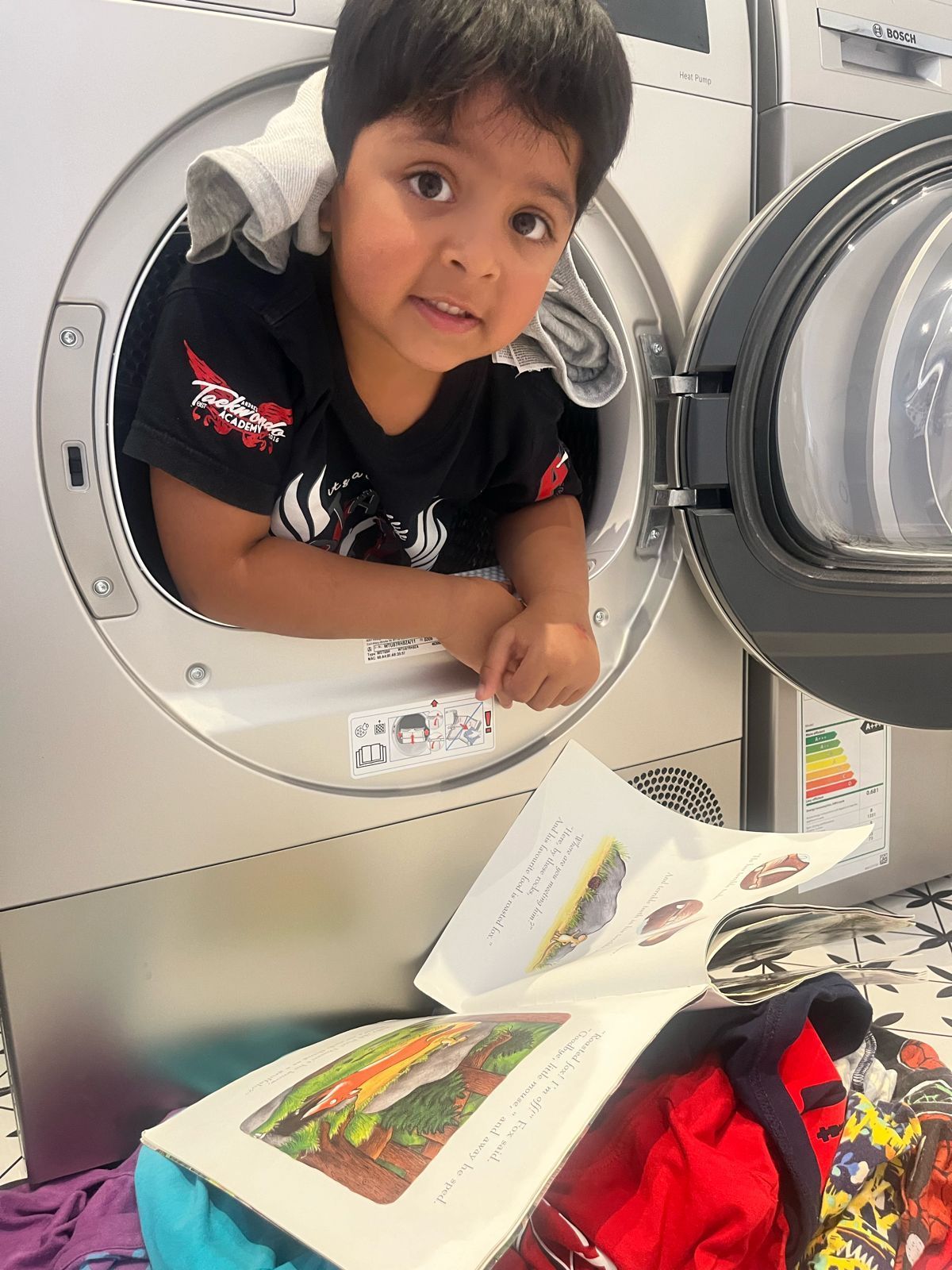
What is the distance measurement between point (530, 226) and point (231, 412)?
0.19 meters

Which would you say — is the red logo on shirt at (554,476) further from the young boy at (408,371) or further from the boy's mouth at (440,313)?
the boy's mouth at (440,313)

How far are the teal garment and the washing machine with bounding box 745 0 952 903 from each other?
1.68 ft

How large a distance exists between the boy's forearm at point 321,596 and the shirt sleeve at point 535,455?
0.35ft

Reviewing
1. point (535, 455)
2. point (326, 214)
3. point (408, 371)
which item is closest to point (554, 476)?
point (535, 455)

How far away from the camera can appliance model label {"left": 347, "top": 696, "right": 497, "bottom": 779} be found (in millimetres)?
631

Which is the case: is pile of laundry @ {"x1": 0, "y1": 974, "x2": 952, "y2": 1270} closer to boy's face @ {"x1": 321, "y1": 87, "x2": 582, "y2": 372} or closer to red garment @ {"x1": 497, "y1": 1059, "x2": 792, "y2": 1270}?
red garment @ {"x1": 497, "y1": 1059, "x2": 792, "y2": 1270}

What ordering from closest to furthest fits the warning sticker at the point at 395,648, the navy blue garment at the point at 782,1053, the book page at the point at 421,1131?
the book page at the point at 421,1131
the navy blue garment at the point at 782,1053
the warning sticker at the point at 395,648

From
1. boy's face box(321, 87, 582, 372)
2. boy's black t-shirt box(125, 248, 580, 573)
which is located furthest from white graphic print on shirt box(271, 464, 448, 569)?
boy's face box(321, 87, 582, 372)

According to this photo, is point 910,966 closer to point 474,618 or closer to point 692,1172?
point 692,1172

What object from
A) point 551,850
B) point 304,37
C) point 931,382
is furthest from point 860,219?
point 551,850

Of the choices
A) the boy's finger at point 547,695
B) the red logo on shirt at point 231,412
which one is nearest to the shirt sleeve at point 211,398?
the red logo on shirt at point 231,412

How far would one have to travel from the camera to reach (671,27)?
2.13 ft

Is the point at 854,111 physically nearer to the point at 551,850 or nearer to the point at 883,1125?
the point at 551,850

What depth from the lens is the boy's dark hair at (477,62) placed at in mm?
442
